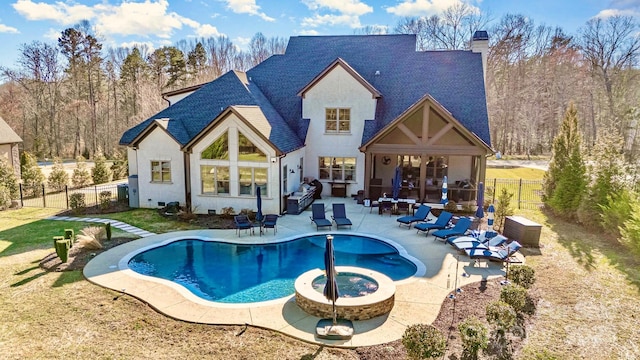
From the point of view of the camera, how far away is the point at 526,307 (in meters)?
10.4

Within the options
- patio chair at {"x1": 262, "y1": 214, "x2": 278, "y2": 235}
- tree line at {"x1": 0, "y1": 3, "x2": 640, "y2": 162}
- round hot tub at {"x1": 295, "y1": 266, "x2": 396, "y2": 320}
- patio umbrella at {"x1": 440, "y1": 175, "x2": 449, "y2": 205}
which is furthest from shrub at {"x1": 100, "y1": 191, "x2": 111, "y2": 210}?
tree line at {"x1": 0, "y1": 3, "x2": 640, "y2": 162}

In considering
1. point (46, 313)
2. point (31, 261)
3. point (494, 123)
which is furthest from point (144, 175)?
point (494, 123)

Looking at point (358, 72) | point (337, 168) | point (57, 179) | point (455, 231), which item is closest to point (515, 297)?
point (455, 231)

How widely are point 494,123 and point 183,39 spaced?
50644 mm

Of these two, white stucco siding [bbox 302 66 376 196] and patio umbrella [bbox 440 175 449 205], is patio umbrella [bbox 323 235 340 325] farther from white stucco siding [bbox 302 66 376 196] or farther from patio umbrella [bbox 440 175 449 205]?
white stucco siding [bbox 302 66 376 196]

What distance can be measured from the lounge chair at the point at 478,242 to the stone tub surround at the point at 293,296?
440 millimetres

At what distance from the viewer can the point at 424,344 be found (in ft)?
25.1

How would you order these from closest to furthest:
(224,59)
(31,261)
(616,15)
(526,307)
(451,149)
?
(526,307)
(31,261)
(451,149)
(616,15)
(224,59)

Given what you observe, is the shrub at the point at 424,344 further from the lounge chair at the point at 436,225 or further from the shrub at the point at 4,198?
the shrub at the point at 4,198

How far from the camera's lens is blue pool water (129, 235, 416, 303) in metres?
12.2

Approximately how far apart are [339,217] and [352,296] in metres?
7.83

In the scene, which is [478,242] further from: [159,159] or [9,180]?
[9,180]

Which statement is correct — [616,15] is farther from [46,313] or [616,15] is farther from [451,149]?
[46,313]

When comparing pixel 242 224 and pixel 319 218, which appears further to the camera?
pixel 319 218
